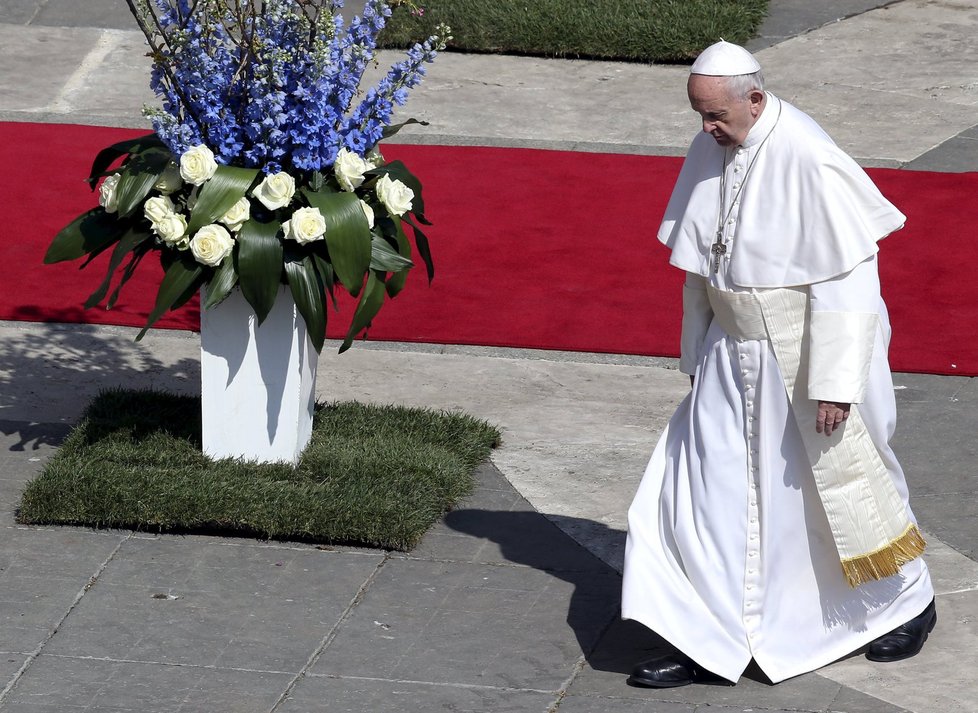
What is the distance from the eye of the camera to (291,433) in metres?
5.94

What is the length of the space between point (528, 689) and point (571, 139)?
5767 millimetres

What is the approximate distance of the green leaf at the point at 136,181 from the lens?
222 inches

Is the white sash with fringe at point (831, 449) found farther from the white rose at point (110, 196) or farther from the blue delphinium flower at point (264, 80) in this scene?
the white rose at point (110, 196)

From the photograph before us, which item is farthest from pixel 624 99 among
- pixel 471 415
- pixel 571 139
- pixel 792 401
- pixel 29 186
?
pixel 792 401

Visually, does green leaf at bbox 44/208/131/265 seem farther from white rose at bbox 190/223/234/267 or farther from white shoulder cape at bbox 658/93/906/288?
white shoulder cape at bbox 658/93/906/288

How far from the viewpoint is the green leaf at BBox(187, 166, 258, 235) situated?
18.0 feet

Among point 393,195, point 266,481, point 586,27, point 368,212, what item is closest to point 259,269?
point 368,212

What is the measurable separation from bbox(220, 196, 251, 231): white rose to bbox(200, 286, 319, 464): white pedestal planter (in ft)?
0.93

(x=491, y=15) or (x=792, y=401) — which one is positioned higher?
(x=792, y=401)

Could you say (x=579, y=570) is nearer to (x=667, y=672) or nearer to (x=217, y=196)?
(x=667, y=672)

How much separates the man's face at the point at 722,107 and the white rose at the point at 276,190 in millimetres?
1509

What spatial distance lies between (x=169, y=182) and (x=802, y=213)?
2.16 m

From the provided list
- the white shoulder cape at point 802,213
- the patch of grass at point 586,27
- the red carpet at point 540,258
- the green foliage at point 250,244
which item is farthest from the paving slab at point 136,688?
the patch of grass at point 586,27

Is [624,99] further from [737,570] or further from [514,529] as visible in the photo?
[737,570]
